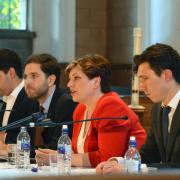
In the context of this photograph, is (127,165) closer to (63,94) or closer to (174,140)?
(174,140)

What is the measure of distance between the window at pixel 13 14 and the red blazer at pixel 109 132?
4691 mm

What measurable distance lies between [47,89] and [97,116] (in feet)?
2.25

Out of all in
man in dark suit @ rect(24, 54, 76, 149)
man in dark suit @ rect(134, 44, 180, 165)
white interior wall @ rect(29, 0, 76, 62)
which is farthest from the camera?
white interior wall @ rect(29, 0, 76, 62)

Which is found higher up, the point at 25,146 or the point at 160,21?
the point at 160,21

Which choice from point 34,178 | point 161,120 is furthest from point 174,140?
point 34,178

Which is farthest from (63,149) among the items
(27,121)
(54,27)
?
(54,27)

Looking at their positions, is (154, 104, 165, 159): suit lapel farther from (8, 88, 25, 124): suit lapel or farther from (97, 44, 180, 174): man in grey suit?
(8, 88, 25, 124): suit lapel

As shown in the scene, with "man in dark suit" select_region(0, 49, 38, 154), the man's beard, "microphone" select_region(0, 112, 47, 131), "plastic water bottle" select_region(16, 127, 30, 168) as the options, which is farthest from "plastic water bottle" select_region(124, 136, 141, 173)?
"man in dark suit" select_region(0, 49, 38, 154)

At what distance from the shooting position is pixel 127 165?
6.94 feet

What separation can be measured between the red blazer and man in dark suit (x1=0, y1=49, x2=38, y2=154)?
73 cm

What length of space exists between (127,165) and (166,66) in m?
0.48

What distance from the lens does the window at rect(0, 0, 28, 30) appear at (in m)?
7.06

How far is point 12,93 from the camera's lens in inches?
133

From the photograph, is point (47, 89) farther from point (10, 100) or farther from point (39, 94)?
point (10, 100)
